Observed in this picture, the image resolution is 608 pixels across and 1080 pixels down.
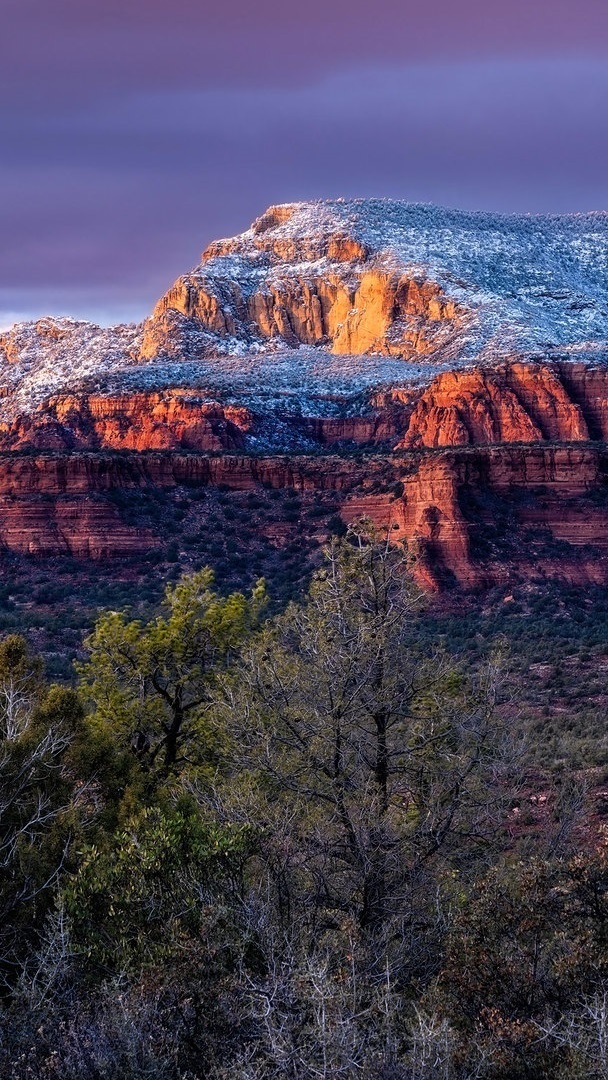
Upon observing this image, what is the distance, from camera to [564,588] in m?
53.2

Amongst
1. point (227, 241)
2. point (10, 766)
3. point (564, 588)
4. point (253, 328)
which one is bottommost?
point (564, 588)

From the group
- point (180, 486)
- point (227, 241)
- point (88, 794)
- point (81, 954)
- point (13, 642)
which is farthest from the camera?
point (227, 241)

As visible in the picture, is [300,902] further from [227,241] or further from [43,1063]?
[227,241]

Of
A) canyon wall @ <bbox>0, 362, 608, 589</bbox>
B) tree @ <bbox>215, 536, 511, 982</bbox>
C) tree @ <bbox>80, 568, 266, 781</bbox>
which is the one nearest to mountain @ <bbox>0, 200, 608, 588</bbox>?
canyon wall @ <bbox>0, 362, 608, 589</bbox>

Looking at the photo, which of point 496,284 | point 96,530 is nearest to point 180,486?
point 96,530

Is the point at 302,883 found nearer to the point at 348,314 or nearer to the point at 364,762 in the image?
the point at 364,762

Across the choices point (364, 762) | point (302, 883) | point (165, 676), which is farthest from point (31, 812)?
point (165, 676)

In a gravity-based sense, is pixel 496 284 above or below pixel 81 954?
above

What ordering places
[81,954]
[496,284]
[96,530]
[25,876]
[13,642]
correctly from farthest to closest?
[496,284] < [96,530] < [13,642] < [25,876] < [81,954]

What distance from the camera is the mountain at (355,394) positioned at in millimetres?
58062

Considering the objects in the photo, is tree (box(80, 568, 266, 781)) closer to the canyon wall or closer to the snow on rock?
the canyon wall

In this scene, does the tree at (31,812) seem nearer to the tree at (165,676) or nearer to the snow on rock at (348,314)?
the tree at (165,676)

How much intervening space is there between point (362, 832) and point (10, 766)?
12.0 ft

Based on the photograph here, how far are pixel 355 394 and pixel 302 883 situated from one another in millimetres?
82622
